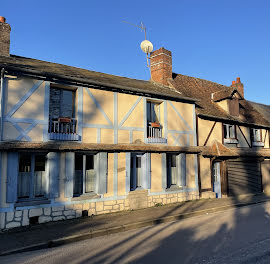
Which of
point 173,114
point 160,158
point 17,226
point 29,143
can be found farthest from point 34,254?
Answer: point 173,114

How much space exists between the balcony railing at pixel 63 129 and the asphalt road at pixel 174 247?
345cm

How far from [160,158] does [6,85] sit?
20.6 ft

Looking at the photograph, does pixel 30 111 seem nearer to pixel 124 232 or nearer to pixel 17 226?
pixel 17 226

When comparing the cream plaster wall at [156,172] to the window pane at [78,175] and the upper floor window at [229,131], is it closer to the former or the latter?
the window pane at [78,175]

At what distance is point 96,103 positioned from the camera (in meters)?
8.65

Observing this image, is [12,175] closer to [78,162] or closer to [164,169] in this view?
[78,162]

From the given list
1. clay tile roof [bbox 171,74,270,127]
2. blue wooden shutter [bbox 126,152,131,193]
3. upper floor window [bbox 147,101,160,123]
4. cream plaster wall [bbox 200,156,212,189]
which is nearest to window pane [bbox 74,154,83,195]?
blue wooden shutter [bbox 126,152,131,193]

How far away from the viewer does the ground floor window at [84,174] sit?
26.8 ft

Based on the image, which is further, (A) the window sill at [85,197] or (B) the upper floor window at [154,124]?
(B) the upper floor window at [154,124]

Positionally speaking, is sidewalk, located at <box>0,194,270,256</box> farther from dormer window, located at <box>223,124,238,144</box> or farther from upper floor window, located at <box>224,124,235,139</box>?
upper floor window, located at <box>224,124,235,139</box>

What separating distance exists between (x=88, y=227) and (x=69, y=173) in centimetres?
196

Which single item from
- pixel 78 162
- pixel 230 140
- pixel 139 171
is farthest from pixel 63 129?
pixel 230 140

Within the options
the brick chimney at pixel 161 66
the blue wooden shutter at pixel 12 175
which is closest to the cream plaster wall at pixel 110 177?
the blue wooden shutter at pixel 12 175

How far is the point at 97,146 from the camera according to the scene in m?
8.23
